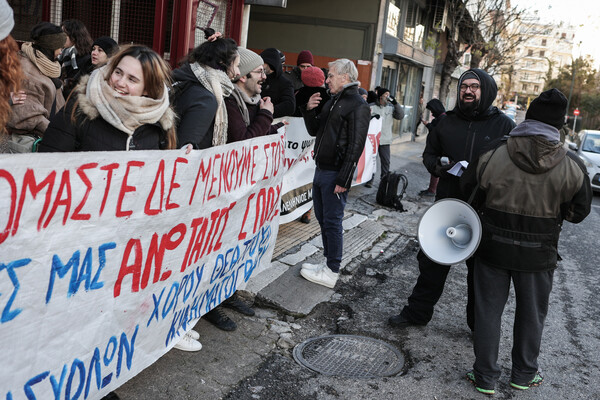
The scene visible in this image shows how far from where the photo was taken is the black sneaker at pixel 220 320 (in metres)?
4.16

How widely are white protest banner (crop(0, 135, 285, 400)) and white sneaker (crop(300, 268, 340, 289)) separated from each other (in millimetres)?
1516

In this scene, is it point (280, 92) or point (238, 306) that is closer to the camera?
point (238, 306)

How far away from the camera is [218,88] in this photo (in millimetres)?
3697

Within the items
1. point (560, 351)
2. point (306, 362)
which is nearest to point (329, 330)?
point (306, 362)

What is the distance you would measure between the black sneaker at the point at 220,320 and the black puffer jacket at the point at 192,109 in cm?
123

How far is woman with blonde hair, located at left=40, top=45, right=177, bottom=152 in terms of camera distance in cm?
278

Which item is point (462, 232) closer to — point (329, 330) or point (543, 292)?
point (543, 292)

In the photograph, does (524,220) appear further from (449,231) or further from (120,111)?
(120,111)

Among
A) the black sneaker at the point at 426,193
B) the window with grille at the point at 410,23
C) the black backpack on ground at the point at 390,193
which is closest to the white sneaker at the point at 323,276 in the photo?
the black backpack on ground at the point at 390,193

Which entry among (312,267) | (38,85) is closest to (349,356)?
(312,267)

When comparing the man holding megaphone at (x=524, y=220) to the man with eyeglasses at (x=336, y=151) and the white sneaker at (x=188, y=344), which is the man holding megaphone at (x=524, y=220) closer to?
the man with eyeglasses at (x=336, y=151)

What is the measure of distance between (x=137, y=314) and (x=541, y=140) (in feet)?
8.07

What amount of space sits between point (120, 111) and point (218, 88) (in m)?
0.98

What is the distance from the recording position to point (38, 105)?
14.4 feet
